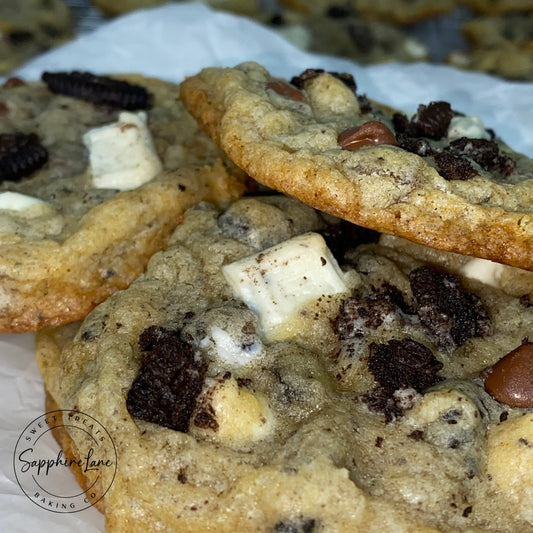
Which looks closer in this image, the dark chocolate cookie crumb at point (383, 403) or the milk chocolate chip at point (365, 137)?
the dark chocolate cookie crumb at point (383, 403)

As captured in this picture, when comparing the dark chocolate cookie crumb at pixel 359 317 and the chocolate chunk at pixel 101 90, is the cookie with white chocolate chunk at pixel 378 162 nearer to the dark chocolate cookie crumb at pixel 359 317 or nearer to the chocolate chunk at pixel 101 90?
the dark chocolate cookie crumb at pixel 359 317

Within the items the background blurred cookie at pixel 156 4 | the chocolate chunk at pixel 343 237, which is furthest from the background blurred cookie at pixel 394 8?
the chocolate chunk at pixel 343 237

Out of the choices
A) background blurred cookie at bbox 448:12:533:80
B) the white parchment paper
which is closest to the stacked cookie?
the white parchment paper

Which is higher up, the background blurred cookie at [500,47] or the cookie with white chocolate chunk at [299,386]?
the cookie with white chocolate chunk at [299,386]

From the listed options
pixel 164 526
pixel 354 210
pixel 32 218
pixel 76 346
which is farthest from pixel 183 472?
pixel 32 218

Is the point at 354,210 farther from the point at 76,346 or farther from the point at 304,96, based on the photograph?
the point at 76,346

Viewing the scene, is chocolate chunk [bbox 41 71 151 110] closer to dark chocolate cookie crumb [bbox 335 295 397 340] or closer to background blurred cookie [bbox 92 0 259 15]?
dark chocolate cookie crumb [bbox 335 295 397 340]

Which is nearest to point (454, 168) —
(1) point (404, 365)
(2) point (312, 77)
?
(1) point (404, 365)

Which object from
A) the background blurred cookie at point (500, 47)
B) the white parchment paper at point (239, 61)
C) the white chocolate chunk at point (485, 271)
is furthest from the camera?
the background blurred cookie at point (500, 47)
